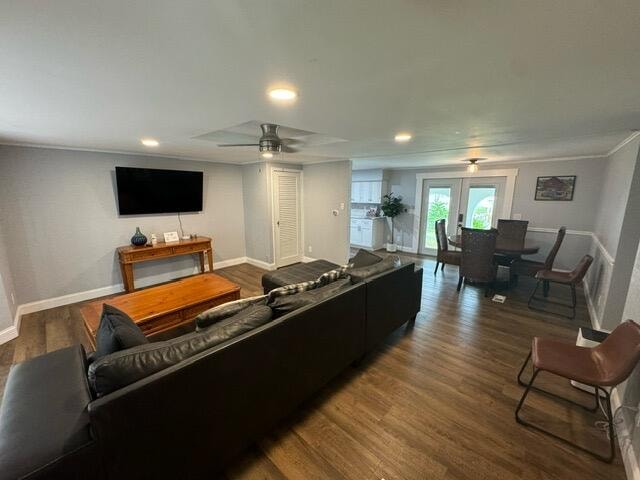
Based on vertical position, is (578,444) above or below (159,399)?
below

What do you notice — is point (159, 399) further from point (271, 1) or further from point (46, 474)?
point (271, 1)

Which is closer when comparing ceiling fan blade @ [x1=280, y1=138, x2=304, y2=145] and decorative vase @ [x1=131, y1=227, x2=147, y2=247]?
ceiling fan blade @ [x1=280, y1=138, x2=304, y2=145]

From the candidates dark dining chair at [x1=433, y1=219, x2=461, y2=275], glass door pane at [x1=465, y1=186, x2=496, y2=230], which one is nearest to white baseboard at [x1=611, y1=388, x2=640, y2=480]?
dark dining chair at [x1=433, y1=219, x2=461, y2=275]

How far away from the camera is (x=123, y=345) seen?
1.37 metres

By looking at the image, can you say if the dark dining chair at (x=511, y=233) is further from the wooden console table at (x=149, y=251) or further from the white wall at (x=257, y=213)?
the wooden console table at (x=149, y=251)

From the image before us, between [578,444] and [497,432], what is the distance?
1.57 ft

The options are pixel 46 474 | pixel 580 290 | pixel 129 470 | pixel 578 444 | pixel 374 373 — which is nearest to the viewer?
pixel 46 474

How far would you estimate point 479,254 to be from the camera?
3.82 meters

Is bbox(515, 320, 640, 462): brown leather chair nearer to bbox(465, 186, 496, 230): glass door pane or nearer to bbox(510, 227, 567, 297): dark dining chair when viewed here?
bbox(510, 227, 567, 297): dark dining chair

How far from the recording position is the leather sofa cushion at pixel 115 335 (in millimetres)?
1366

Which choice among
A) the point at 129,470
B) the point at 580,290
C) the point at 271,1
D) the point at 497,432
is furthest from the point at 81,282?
the point at 580,290

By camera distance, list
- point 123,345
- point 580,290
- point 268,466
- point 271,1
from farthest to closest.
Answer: point 580,290 → point 268,466 → point 123,345 → point 271,1

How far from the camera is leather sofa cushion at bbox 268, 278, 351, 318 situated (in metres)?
1.77

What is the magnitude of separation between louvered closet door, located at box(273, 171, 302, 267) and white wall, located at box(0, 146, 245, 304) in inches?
65.9
